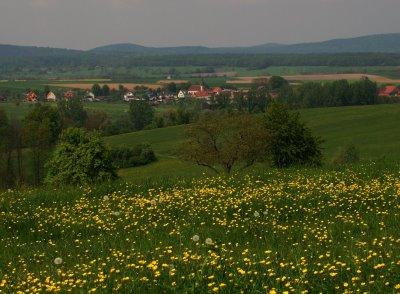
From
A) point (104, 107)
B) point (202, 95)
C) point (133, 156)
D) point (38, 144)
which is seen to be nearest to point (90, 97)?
point (104, 107)

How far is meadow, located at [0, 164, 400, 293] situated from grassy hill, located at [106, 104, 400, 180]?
5488 centimetres

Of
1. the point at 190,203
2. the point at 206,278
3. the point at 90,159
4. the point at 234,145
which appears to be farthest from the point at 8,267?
the point at 234,145

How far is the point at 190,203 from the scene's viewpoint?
518 inches

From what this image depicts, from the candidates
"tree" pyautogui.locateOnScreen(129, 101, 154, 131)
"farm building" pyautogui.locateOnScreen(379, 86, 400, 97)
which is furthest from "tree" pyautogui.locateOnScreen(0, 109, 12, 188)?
"farm building" pyautogui.locateOnScreen(379, 86, 400, 97)

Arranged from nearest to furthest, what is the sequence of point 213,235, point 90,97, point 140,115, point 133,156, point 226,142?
point 213,235 → point 226,142 → point 133,156 → point 140,115 → point 90,97

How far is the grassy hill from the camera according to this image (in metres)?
77.9

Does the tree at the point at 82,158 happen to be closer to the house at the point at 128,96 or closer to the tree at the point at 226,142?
Result: the tree at the point at 226,142

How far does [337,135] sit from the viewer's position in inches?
3706

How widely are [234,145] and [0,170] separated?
103ft

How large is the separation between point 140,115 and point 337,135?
2107 inches

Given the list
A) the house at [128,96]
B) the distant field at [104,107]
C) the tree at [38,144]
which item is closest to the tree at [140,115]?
the distant field at [104,107]

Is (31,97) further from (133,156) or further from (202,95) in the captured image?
(133,156)

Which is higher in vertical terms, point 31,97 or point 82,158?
point 82,158

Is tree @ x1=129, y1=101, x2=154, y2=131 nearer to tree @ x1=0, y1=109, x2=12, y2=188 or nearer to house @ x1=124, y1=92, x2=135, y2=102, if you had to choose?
house @ x1=124, y1=92, x2=135, y2=102
